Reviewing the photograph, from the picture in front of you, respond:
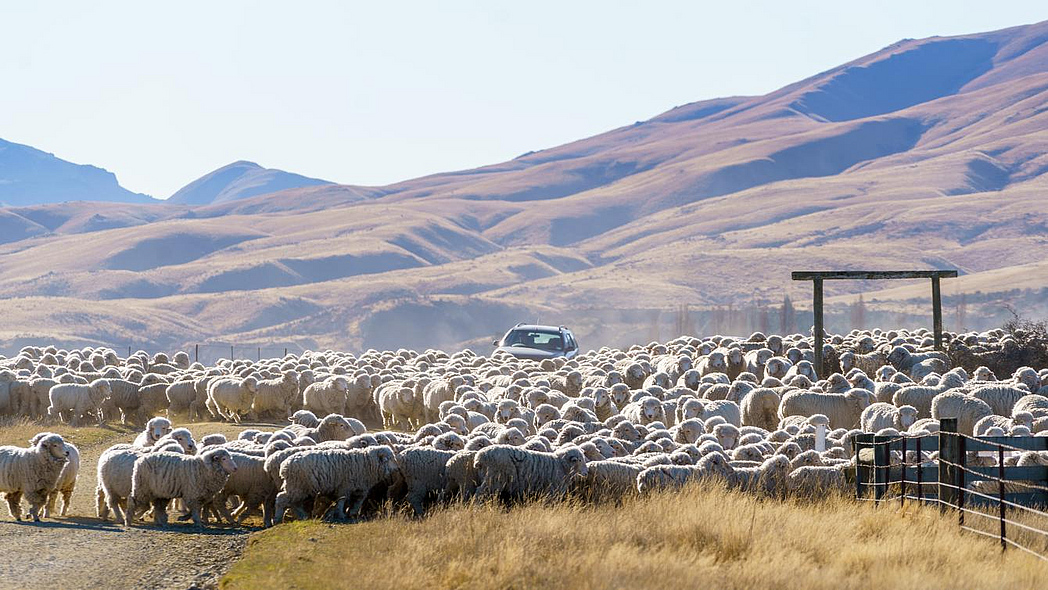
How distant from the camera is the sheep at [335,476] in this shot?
12.4 metres

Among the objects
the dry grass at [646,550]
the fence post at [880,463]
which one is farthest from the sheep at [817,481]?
the dry grass at [646,550]

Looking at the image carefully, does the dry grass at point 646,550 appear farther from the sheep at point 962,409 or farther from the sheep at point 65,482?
the sheep at point 962,409

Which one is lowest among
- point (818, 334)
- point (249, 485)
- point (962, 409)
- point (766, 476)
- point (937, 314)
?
point (249, 485)

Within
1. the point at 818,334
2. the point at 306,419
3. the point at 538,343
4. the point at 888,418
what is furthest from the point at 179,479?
the point at 538,343

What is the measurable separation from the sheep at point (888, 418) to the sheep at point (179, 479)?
31.6 feet

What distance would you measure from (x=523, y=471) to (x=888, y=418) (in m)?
7.88

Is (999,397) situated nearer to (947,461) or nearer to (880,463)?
(880,463)

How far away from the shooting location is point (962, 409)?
18469mm

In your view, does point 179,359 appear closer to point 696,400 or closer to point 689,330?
point 696,400

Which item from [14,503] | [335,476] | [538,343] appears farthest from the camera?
[538,343]

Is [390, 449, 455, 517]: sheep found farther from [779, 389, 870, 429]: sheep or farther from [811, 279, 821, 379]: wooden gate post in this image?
[811, 279, 821, 379]: wooden gate post

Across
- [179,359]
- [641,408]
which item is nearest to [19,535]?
[641,408]

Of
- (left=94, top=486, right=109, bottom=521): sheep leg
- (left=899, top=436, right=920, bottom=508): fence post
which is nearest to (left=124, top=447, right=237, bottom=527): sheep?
(left=94, top=486, right=109, bottom=521): sheep leg

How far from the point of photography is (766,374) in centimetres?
2516
